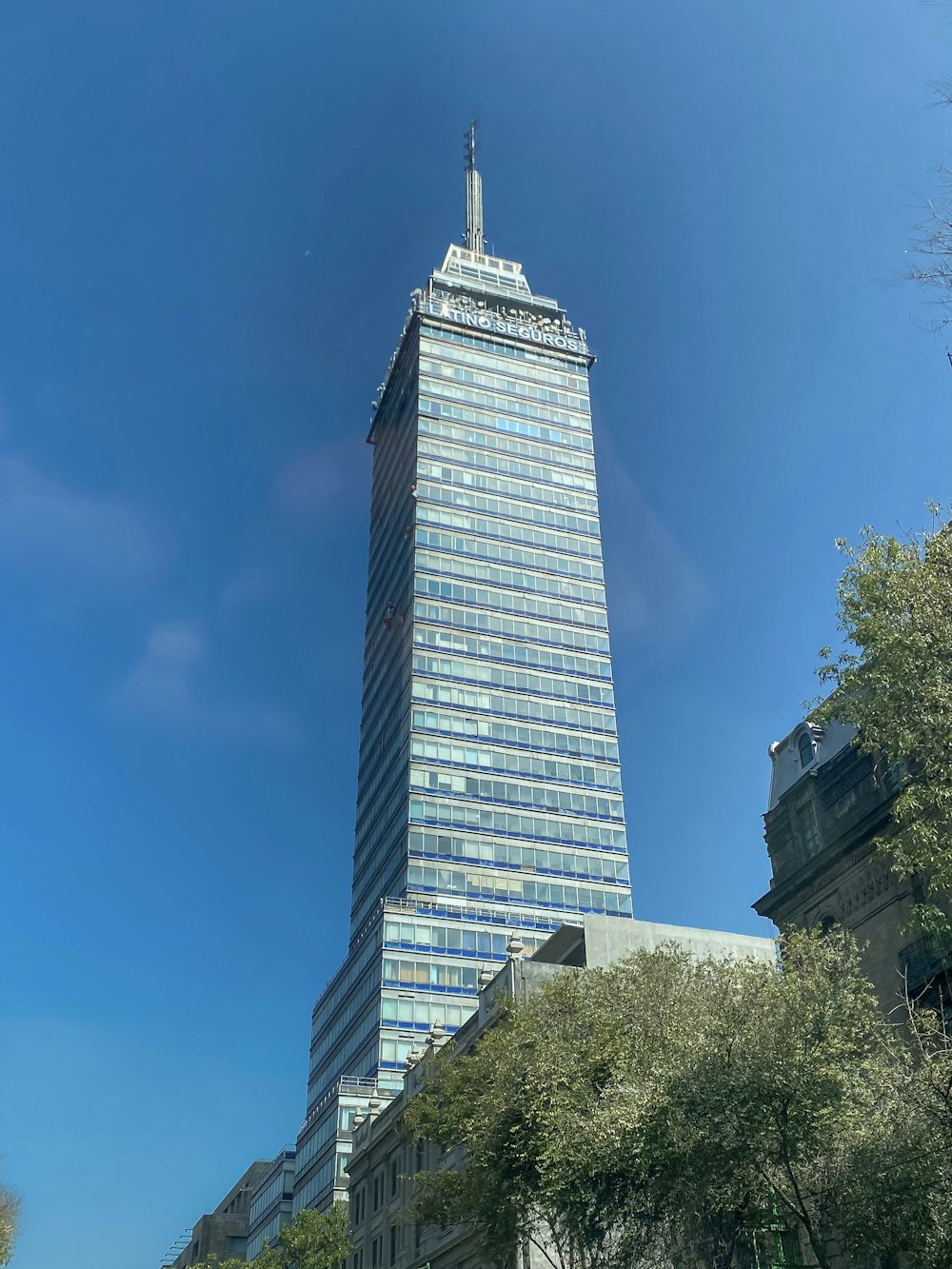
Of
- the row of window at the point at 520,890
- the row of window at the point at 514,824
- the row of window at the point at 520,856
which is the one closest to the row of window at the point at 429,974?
the row of window at the point at 520,890

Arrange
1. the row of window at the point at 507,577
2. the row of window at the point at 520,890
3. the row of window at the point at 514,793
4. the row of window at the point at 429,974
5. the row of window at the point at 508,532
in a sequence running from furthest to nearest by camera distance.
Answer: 1. the row of window at the point at 508,532
2. the row of window at the point at 507,577
3. the row of window at the point at 514,793
4. the row of window at the point at 520,890
5. the row of window at the point at 429,974

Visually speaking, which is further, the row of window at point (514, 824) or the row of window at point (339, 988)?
the row of window at point (514, 824)

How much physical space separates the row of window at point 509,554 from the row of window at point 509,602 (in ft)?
12.7

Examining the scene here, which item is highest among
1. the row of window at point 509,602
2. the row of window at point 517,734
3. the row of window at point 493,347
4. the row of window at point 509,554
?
the row of window at point 493,347

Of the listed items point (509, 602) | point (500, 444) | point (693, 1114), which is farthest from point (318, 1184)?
point (500, 444)

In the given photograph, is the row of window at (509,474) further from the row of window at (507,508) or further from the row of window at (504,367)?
the row of window at (504,367)

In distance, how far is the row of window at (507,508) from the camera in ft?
416

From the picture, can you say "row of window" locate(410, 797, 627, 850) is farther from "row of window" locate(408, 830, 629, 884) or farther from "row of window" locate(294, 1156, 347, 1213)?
"row of window" locate(294, 1156, 347, 1213)

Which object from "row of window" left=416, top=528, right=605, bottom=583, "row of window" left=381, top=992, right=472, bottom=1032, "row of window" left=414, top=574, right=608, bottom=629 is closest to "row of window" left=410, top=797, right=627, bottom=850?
"row of window" left=381, top=992, right=472, bottom=1032

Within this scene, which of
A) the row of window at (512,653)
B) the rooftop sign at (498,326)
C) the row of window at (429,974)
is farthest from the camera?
the rooftop sign at (498,326)

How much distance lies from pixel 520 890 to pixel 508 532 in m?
39.8

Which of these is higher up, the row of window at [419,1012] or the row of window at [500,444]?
the row of window at [500,444]

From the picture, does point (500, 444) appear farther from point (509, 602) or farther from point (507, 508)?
point (509, 602)

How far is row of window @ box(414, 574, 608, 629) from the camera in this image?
12106 cm
